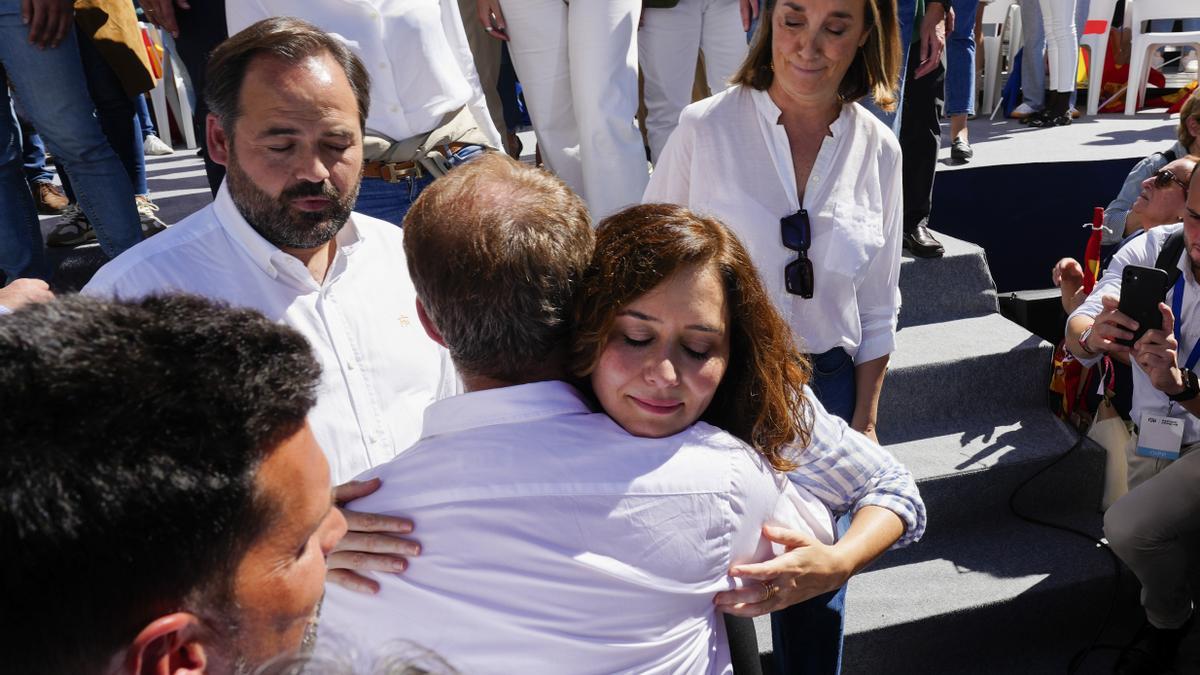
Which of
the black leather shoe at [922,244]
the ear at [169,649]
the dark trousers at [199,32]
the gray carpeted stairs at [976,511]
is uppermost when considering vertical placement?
the dark trousers at [199,32]

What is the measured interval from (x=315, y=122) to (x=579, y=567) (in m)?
1.02

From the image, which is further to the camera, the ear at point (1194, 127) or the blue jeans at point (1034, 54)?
the blue jeans at point (1034, 54)

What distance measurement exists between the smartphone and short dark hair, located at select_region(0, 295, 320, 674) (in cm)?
255

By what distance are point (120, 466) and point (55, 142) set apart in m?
2.80

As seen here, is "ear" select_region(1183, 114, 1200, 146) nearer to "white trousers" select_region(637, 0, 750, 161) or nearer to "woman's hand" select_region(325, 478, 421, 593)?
"white trousers" select_region(637, 0, 750, 161)

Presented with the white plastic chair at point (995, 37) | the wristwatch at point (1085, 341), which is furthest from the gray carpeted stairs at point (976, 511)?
the white plastic chair at point (995, 37)

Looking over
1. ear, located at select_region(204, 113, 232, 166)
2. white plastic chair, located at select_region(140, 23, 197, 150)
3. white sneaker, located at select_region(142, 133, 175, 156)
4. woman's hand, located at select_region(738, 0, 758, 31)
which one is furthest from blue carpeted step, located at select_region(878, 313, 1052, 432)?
white plastic chair, located at select_region(140, 23, 197, 150)

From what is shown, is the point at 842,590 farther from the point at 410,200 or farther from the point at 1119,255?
the point at 1119,255

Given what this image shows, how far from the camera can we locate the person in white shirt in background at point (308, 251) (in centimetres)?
154

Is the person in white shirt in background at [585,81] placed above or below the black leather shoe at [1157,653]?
above

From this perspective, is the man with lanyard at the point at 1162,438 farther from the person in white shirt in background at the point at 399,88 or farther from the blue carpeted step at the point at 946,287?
the person in white shirt in background at the point at 399,88

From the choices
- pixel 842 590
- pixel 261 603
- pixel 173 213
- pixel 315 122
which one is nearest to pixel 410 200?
pixel 315 122

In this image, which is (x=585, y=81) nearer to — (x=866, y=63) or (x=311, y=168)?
(x=866, y=63)

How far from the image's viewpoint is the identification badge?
2832mm
